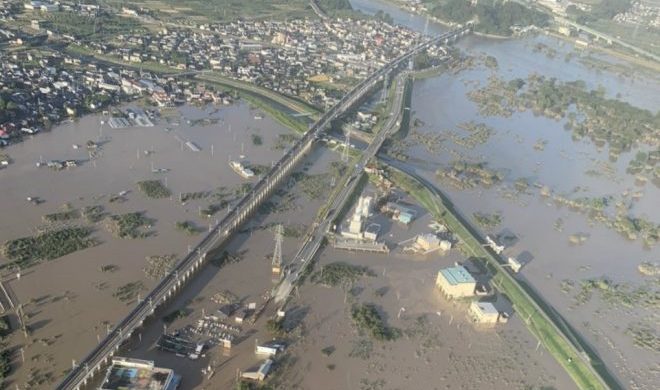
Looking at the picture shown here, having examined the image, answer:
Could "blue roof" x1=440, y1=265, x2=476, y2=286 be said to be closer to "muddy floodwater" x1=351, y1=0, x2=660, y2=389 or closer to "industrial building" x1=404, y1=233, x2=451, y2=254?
"industrial building" x1=404, y1=233, x2=451, y2=254

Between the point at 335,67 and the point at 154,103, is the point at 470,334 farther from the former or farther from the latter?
the point at 335,67

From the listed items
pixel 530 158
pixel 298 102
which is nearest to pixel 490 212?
pixel 530 158

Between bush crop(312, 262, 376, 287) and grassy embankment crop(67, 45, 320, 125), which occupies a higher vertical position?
grassy embankment crop(67, 45, 320, 125)

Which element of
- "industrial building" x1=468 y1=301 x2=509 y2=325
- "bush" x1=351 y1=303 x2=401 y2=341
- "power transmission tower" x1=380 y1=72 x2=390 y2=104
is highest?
"power transmission tower" x1=380 y1=72 x2=390 y2=104

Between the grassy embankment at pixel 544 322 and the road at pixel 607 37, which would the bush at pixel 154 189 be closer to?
the grassy embankment at pixel 544 322

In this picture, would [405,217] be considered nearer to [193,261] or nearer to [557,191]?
[193,261]

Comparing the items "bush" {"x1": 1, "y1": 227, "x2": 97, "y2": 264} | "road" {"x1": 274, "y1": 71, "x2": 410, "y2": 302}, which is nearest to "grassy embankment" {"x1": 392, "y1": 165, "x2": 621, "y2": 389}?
"road" {"x1": 274, "y1": 71, "x2": 410, "y2": 302}

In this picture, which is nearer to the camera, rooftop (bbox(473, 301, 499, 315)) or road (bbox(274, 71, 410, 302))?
rooftop (bbox(473, 301, 499, 315))
